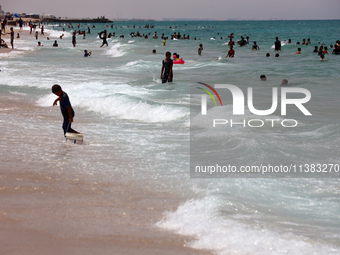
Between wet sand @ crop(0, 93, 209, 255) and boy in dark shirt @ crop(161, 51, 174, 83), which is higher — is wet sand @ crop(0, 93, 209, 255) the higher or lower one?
the lower one

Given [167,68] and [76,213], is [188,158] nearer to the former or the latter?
[76,213]

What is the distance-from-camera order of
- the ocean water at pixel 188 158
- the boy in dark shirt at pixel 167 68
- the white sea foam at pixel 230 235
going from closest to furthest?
1. the white sea foam at pixel 230 235
2. the ocean water at pixel 188 158
3. the boy in dark shirt at pixel 167 68

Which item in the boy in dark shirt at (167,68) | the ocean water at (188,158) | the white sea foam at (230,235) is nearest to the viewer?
the white sea foam at (230,235)

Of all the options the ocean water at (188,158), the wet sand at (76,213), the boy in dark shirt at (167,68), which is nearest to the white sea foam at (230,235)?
the ocean water at (188,158)

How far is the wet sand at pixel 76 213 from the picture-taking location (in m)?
4.49

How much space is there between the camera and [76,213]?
5289mm

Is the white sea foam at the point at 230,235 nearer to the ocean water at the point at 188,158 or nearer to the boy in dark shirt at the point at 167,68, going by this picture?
the ocean water at the point at 188,158

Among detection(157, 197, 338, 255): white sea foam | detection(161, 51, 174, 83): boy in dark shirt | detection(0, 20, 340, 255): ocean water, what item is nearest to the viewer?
detection(157, 197, 338, 255): white sea foam

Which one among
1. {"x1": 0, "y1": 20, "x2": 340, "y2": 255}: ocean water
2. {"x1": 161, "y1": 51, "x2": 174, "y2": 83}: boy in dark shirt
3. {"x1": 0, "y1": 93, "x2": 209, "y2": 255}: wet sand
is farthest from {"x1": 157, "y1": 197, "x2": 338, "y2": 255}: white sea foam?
{"x1": 161, "y1": 51, "x2": 174, "y2": 83}: boy in dark shirt

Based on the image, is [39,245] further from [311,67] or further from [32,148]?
[311,67]

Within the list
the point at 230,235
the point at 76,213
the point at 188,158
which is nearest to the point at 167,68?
the point at 188,158

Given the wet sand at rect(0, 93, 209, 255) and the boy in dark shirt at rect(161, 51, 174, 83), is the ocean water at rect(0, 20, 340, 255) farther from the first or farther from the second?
the boy in dark shirt at rect(161, 51, 174, 83)

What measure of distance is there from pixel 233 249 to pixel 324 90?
13.2 metres

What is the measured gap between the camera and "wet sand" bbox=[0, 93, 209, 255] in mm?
4492
